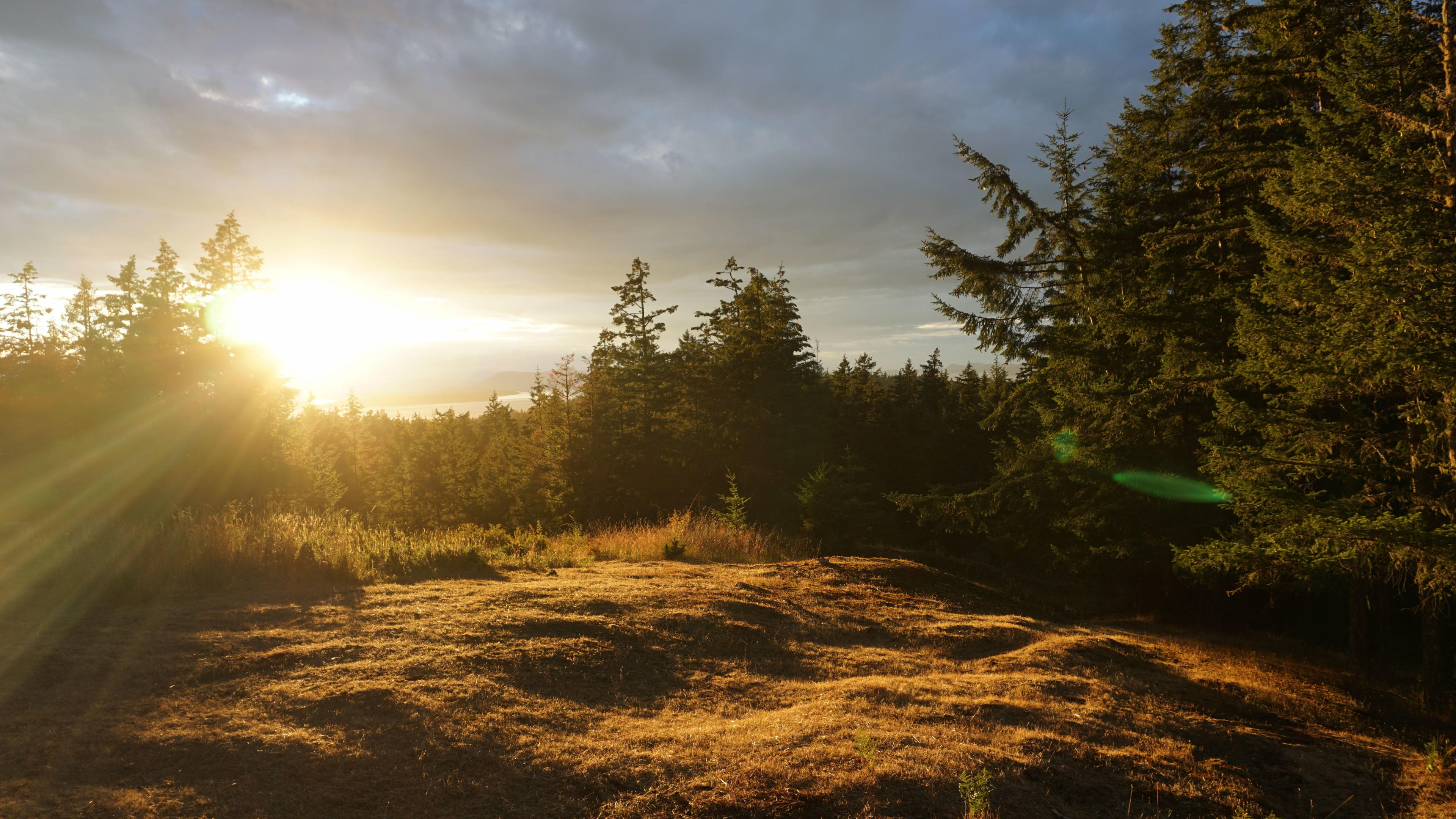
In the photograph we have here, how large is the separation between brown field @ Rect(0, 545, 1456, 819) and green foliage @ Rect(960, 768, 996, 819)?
0.25 feet

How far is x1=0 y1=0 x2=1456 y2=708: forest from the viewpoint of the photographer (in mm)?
7480

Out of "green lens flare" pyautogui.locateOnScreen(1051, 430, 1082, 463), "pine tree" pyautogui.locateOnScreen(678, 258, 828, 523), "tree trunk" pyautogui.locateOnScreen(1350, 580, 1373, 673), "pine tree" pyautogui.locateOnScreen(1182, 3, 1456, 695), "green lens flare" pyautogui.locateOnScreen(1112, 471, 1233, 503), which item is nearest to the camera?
"pine tree" pyautogui.locateOnScreen(1182, 3, 1456, 695)

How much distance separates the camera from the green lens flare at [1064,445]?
1603 centimetres

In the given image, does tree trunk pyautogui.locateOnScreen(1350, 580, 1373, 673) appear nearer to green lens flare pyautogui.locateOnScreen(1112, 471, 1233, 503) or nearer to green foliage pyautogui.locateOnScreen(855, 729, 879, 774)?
green lens flare pyautogui.locateOnScreen(1112, 471, 1233, 503)

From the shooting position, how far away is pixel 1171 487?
1352 centimetres

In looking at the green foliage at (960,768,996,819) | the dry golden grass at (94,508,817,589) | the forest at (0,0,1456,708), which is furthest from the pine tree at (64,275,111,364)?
the green foliage at (960,768,996,819)

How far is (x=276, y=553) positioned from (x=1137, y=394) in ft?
50.4

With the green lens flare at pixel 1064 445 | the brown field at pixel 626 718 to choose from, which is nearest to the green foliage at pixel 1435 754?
the brown field at pixel 626 718

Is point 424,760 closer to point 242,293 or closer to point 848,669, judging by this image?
point 848,669

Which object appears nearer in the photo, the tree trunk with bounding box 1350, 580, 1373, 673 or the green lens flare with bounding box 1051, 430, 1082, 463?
the tree trunk with bounding box 1350, 580, 1373, 673

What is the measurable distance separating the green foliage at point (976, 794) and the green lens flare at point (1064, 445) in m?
13.9

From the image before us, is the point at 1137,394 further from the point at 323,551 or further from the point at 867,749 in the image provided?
the point at 323,551

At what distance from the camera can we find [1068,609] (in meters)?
14.8

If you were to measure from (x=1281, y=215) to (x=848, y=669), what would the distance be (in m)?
11.5
